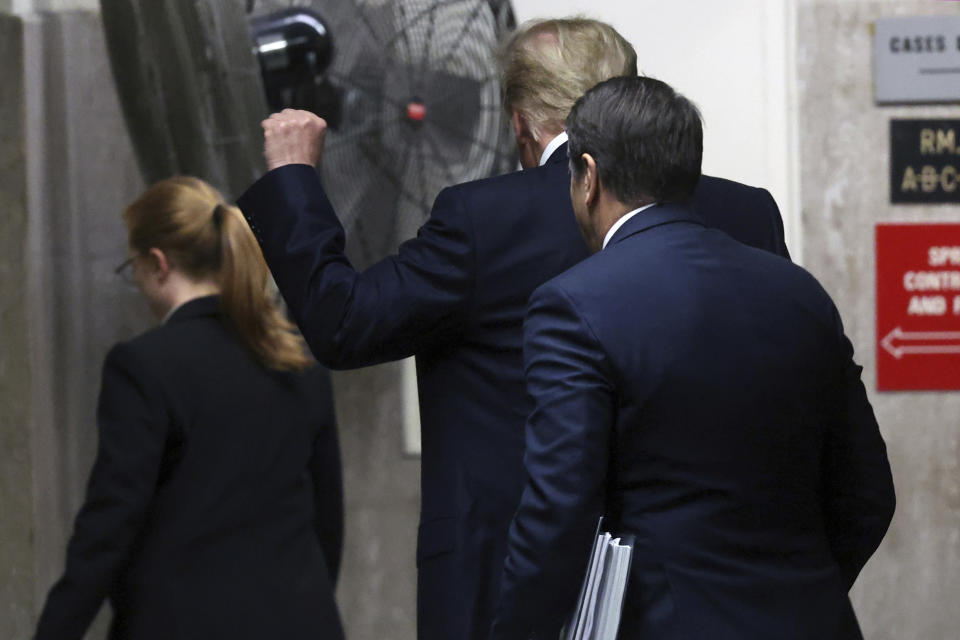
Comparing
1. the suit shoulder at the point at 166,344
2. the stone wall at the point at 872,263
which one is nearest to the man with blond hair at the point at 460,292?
the suit shoulder at the point at 166,344

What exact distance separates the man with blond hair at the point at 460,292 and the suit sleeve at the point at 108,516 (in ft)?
1.68

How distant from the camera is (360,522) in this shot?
3.20m

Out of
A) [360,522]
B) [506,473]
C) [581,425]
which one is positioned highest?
[581,425]

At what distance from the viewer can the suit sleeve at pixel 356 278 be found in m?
1.52

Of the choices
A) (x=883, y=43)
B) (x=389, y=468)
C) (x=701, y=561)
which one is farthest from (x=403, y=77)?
(x=701, y=561)

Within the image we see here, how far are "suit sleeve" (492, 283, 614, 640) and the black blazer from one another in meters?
0.84

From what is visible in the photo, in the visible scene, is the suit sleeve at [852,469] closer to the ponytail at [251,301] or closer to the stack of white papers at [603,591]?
the stack of white papers at [603,591]

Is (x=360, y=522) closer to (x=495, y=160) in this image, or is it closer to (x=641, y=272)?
(x=495, y=160)

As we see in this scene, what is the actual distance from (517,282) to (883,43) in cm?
191

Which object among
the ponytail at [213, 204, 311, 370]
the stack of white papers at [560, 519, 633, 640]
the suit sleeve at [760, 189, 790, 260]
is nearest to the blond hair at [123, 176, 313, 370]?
the ponytail at [213, 204, 311, 370]

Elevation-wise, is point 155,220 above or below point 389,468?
above

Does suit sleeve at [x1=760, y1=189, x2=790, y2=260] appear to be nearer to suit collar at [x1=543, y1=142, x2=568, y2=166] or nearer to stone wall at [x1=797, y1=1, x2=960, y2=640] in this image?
suit collar at [x1=543, y1=142, x2=568, y2=166]

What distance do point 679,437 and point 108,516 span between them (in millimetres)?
1014

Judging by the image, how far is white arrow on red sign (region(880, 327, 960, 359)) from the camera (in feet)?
10.3
